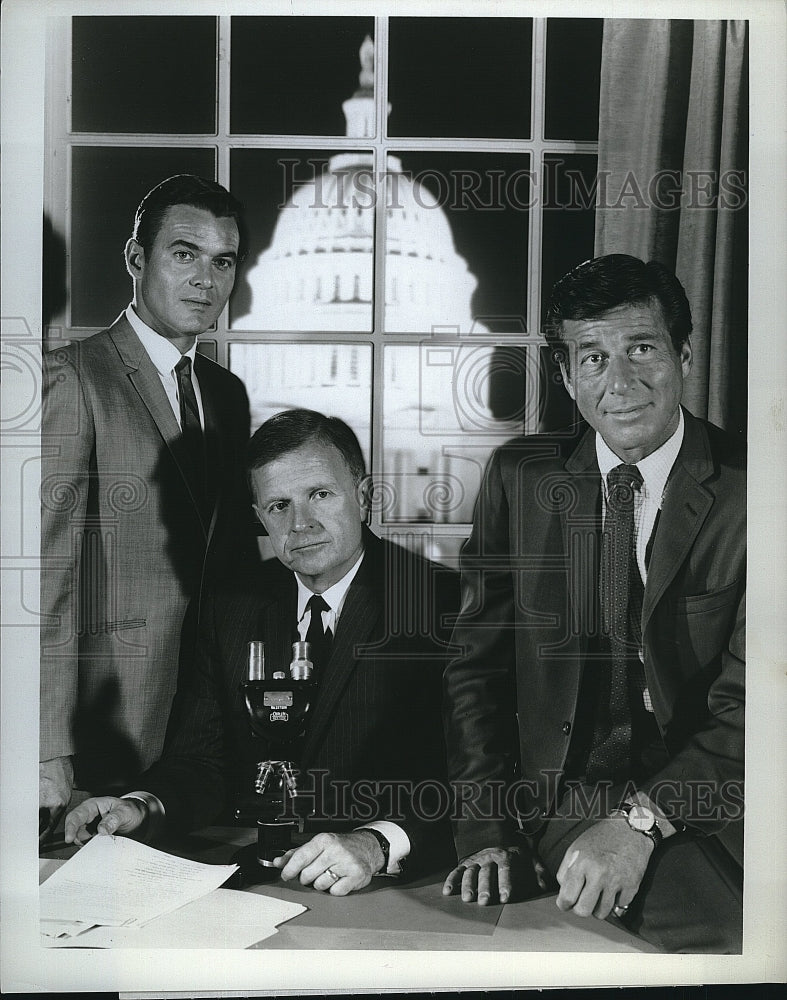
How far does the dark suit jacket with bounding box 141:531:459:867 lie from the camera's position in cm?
183

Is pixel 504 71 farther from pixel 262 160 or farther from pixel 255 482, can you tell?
pixel 255 482

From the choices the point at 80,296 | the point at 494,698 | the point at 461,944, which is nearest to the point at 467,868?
the point at 461,944

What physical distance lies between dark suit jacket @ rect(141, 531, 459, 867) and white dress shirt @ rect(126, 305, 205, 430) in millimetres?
414

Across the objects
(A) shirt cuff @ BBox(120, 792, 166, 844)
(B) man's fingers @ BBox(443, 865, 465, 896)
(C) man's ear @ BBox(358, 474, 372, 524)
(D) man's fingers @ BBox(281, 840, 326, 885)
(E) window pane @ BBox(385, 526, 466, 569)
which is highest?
(C) man's ear @ BBox(358, 474, 372, 524)

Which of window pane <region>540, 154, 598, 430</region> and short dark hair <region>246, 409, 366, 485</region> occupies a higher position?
window pane <region>540, 154, 598, 430</region>

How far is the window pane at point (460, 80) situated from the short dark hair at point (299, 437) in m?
0.68

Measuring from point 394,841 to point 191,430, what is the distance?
1013 mm

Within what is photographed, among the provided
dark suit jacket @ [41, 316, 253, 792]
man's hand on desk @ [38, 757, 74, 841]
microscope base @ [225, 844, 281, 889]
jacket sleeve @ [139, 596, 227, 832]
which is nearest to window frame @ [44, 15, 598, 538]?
dark suit jacket @ [41, 316, 253, 792]

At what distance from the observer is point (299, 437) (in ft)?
6.02

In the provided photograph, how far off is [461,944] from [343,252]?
1.55 meters

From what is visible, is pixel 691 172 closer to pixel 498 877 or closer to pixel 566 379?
pixel 566 379

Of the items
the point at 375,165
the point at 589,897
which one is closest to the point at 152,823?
the point at 589,897

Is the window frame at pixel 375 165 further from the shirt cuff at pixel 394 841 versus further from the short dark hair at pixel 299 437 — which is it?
the shirt cuff at pixel 394 841

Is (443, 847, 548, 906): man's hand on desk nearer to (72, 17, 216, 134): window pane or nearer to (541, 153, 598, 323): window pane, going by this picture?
(541, 153, 598, 323): window pane
